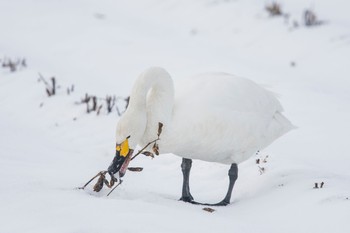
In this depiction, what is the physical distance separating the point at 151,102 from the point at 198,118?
0.35 meters

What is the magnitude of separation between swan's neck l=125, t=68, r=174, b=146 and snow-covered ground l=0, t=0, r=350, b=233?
0.43m

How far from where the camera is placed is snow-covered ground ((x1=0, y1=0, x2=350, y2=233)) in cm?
339

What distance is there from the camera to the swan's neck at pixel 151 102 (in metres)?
4.16

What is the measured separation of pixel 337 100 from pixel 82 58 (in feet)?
15.1

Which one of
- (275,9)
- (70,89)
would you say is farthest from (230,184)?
(275,9)

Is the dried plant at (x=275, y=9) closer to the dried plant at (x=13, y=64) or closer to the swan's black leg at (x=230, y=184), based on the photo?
the dried plant at (x=13, y=64)

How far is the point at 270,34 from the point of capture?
38.2 ft

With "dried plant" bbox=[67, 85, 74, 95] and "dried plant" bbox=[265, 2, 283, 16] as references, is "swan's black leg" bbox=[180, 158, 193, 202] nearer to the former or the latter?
"dried plant" bbox=[67, 85, 74, 95]

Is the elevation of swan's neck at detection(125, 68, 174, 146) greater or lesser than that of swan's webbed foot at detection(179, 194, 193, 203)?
greater

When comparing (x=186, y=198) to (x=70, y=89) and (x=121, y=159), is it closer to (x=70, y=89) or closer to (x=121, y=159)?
(x=121, y=159)

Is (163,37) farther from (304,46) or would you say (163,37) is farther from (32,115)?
(32,115)

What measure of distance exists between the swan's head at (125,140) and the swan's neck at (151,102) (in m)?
0.02

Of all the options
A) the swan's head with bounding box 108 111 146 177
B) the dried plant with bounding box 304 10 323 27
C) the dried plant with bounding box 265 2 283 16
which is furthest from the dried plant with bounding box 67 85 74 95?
the dried plant with bounding box 265 2 283 16

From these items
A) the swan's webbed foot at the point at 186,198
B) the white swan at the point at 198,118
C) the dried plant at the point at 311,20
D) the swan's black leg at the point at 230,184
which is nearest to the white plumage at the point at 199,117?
the white swan at the point at 198,118
